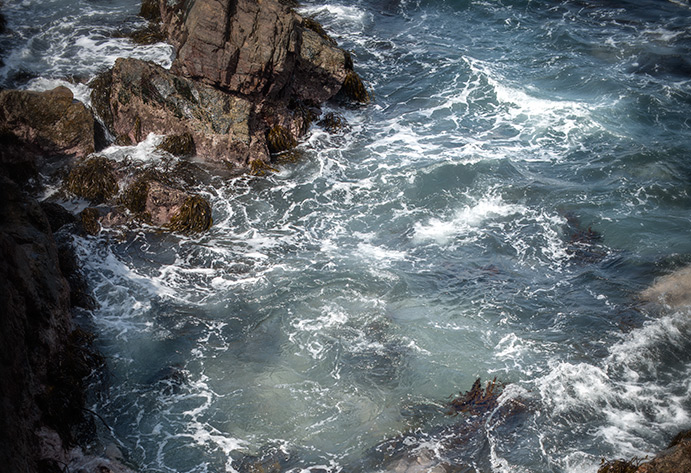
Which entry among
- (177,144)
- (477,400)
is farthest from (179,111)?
(477,400)

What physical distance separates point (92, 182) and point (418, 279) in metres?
9.18

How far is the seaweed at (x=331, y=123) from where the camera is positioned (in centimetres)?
1850

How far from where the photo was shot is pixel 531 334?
11.9m

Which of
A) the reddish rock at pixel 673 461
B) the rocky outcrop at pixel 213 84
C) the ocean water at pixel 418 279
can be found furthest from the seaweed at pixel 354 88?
the reddish rock at pixel 673 461

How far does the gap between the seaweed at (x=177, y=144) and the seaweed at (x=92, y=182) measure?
180 centimetres

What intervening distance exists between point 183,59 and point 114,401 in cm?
1047

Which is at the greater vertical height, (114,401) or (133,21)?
(133,21)

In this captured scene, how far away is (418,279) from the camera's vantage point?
13.3 metres

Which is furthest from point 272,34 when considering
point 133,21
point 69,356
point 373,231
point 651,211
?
point 651,211

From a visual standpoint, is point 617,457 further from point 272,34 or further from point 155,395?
point 272,34

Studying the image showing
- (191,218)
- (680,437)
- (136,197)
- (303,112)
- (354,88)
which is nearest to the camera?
(680,437)

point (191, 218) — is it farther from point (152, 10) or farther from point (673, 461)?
point (152, 10)

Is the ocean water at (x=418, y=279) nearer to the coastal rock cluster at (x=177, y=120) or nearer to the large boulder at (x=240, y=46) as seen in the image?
the coastal rock cluster at (x=177, y=120)

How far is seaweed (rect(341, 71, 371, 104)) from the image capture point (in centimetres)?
1966
